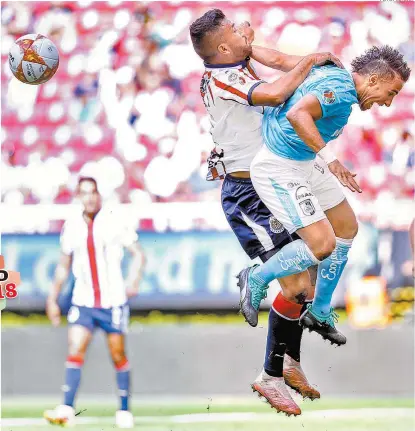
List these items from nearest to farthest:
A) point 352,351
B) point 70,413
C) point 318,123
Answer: point 318,123, point 70,413, point 352,351

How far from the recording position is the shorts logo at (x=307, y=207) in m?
4.64

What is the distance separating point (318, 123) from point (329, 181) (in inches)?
15.3

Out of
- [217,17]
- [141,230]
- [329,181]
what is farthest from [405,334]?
[217,17]

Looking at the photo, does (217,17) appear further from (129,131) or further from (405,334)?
(405,334)

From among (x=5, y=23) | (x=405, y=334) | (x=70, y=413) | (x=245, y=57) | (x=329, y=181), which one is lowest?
(x=70, y=413)

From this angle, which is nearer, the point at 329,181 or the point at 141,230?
the point at 329,181

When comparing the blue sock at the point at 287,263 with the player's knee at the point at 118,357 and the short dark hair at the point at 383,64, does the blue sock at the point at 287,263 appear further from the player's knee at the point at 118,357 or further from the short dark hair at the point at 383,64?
the player's knee at the point at 118,357

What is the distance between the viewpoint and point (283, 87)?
181 inches

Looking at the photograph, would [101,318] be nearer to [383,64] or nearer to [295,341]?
[295,341]

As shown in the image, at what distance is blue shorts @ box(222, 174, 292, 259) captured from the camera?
484cm

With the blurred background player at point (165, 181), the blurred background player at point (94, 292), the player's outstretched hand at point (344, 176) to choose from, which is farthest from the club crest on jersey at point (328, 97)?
the blurred background player at point (165, 181)

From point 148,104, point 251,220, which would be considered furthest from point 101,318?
point 251,220

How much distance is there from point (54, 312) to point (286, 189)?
3.72m

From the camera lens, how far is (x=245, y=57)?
4.83 m
